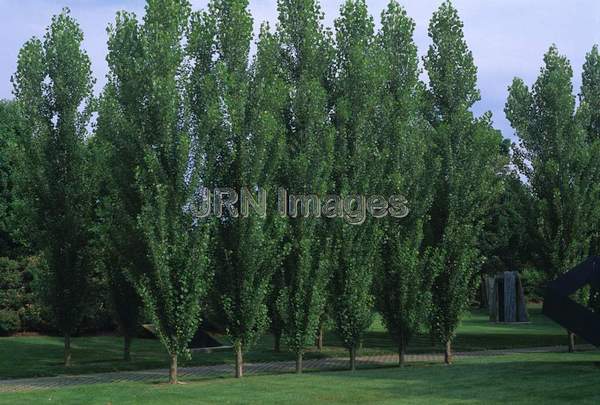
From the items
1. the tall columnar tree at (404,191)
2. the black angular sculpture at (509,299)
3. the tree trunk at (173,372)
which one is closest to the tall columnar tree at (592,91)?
the tall columnar tree at (404,191)

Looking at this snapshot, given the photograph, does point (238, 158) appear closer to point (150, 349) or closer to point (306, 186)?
point (306, 186)

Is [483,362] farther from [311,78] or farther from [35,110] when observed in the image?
[35,110]

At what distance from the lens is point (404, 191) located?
23.8m

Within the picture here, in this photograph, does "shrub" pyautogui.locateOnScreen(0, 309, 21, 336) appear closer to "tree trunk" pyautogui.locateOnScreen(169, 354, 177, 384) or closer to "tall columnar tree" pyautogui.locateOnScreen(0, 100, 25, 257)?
"tall columnar tree" pyautogui.locateOnScreen(0, 100, 25, 257)

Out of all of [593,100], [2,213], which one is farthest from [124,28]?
[593,100]

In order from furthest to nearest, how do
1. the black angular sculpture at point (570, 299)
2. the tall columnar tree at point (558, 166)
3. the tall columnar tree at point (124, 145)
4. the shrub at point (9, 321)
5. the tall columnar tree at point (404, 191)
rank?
the shrub at point (9, 321), the tall columnar tree at point (558, 166), the tall columnar tree at point (404, 191), the black angular sculpture at point (570, 299), the tall columnar tree at point (124, 145)

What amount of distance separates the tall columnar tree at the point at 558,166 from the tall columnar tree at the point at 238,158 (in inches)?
536

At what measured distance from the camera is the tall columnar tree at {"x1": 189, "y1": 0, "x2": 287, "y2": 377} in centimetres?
2003

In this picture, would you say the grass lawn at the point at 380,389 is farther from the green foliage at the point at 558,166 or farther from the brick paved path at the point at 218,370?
the green foliage at the point at 558,166

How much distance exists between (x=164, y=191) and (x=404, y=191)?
27.6 ft

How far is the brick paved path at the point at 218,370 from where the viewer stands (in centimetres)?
1934

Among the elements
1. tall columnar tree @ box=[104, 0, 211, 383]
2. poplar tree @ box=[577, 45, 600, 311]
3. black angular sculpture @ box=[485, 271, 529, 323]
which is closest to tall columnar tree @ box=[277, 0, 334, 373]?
tall columnar tree @ box=[104, 0, 211, 383]

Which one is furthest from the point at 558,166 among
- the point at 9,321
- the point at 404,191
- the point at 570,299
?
the point at 9,321

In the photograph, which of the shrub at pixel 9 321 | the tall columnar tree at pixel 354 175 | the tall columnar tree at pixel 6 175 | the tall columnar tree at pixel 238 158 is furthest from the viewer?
the tall columnar tree at pixel 6 175
